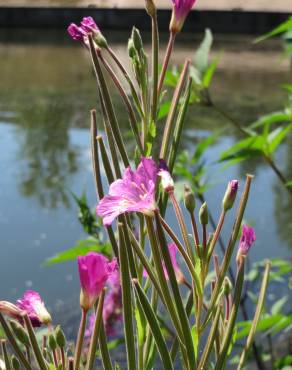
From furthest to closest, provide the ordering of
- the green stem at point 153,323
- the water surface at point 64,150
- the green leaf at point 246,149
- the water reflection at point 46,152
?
1. the water reflection at point 46,152
2. the water surface at point 64,150
3. the green leaf at point 246,149
4. the green stem at point 153,323

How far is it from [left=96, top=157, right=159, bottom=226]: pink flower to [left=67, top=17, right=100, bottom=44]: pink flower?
8 centimetres

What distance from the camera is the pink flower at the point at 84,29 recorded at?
1.13 ft

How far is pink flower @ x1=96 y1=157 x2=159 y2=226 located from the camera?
29 centimetres

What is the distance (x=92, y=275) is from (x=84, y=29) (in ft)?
0.40

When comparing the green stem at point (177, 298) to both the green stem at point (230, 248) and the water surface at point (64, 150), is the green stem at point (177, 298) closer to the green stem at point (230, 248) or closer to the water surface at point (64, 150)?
the green stem at point (230, 248)

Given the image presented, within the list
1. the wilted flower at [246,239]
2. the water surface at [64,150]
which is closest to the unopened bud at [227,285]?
the wilted flower at [246,239]

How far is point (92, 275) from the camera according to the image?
0.29 meters

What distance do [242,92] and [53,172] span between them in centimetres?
159

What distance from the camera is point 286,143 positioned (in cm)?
286

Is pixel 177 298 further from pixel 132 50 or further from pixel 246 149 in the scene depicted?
pixel 246 149

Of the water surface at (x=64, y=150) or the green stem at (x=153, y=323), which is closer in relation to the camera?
the green stem at (x=153, y=323)

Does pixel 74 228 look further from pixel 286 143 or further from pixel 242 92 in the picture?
pixel 242 92

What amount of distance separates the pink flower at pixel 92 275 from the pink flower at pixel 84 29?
11cm

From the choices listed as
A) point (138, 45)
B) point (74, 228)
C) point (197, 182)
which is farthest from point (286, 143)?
point (138, 45)
